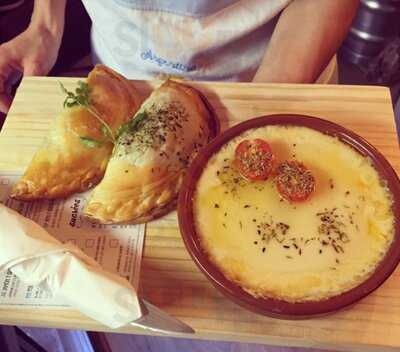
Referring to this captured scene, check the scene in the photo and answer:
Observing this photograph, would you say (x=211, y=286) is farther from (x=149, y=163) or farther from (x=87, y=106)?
(x=87, y=106)

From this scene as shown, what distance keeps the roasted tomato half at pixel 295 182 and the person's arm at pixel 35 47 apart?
1.85ft

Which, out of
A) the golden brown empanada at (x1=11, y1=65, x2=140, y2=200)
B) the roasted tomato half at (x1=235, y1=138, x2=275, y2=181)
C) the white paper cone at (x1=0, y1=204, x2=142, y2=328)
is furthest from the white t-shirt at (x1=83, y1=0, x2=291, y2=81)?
the white paper cone at (x1=0, y1=204, x2=142, y2=328)

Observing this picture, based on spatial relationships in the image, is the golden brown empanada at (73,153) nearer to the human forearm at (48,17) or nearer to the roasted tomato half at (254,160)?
the roasted tomato half at (254,160)

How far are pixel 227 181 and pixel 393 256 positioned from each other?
0.22 meters

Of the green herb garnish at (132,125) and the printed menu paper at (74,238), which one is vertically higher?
the green herb garnish at (132,125)

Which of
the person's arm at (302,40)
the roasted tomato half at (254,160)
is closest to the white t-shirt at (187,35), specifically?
the person's arm at (302,40)

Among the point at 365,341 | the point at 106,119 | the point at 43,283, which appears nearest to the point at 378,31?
the point at 106,119

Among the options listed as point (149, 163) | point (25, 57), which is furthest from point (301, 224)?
point (25, 57)

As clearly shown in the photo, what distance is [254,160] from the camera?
2.21 ft

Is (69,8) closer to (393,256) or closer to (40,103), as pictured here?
(40,103)

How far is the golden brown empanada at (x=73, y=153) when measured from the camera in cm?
75

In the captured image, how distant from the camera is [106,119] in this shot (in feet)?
2.61

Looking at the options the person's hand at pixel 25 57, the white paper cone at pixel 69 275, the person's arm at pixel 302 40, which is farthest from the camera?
the person's hand at pixel 25 57

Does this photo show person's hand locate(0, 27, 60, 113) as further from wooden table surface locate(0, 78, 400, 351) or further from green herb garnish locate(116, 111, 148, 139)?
green herb garnish locate(116, 111, 148, 139)
